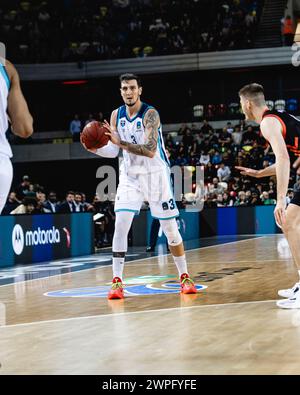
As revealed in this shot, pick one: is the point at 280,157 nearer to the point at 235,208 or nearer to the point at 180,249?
the point at 180,249

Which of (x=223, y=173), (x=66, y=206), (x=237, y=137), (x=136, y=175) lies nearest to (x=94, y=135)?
(x=136, y=175)

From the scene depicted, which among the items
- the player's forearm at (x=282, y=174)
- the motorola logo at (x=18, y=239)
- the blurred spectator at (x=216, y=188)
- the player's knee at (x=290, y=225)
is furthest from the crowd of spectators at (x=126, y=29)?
the player's forearm at (x=282, y=174)

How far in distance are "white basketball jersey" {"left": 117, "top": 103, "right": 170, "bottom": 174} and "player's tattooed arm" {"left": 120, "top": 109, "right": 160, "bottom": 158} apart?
0.09 m

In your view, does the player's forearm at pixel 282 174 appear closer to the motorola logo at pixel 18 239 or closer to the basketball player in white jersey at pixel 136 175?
the basketball player in white jersey at pixel 136 175

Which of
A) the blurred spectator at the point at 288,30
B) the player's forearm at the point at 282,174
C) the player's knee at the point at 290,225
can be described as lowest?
Answer: the player's knee at the point at 290,225

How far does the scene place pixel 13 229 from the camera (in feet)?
48.7

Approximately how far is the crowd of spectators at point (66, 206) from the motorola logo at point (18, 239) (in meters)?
1.84

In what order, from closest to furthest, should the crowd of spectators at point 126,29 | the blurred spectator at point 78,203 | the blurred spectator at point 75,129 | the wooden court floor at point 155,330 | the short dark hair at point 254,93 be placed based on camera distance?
1. the wooden court floor at point 155,330
2. the short dark hair at point 254,93
3. the blurred spectator at point 78,203
4. the blurred spectator at point 75,129
5. the crowd of spectators at point 126,29

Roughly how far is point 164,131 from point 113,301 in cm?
2379

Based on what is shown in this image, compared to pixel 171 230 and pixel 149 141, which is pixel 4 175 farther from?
pixel 171 230

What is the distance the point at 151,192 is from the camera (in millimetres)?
8734

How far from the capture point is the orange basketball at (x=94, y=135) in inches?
317

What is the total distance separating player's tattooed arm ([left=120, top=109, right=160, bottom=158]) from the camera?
8297 millimetres
